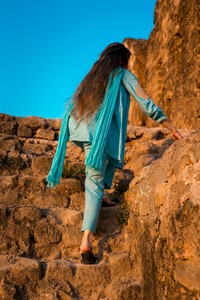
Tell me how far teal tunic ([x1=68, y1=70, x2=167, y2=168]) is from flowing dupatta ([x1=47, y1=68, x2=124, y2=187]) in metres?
0.06

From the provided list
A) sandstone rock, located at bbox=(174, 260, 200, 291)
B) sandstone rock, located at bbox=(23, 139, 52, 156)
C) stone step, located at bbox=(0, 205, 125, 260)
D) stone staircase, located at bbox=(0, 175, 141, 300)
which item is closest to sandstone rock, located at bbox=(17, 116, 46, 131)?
sandstone rock, located at bbox=(23, 139, 52, 156)

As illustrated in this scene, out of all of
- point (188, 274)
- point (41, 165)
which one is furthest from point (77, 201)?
point (188, 274)

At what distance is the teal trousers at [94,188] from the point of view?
2.57 m

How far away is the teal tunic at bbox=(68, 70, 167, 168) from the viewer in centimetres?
274

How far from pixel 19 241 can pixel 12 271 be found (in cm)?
41

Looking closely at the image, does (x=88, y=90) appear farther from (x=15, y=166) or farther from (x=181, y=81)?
(x=181, y=81)

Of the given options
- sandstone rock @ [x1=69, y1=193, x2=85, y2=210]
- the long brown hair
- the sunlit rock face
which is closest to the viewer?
the long brown hair

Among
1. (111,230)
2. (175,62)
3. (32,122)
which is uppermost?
(175,62)

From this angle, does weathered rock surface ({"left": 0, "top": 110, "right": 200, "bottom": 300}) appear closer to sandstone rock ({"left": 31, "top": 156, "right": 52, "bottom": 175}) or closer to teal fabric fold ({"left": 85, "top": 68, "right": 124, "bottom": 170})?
sandstone rock ({"left": 31, "top": 156, "right": 52, "bottom": 175})

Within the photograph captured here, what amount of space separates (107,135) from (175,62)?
268 inches

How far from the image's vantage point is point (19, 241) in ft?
8.84

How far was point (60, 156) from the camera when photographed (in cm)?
293

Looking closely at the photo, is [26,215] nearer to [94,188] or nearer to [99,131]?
[94,188]

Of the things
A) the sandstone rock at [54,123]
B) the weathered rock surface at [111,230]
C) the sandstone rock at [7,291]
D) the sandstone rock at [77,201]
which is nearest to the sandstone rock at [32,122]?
the sandstone rock at [54,123]
